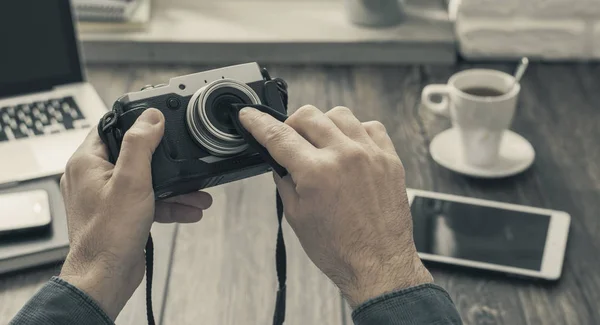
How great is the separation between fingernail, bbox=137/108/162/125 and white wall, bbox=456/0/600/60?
0.77 m

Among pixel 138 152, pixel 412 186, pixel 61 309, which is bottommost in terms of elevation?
pixel 412 186

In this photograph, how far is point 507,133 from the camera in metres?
1.21

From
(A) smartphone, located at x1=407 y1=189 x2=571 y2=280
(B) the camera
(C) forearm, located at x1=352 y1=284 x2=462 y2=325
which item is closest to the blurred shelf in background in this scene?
(A) smartphone, located at x1=407 y1=189 x2=571 y2=280

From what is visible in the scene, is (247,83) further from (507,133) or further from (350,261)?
(507,133)

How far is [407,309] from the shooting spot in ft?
2.30

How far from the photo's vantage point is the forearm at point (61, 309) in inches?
27.6

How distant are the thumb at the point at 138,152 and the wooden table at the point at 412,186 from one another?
24 cm

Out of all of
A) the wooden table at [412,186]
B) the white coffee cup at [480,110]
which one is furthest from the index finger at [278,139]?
the white coffee cup at [480,110]

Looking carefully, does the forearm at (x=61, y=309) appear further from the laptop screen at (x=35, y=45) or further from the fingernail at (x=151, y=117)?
the laptop screen at (x=35, y=45)

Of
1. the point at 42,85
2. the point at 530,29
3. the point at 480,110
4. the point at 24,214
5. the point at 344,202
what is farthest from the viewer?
the point at 530,29

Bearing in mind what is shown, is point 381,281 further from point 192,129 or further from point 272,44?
point 272,44

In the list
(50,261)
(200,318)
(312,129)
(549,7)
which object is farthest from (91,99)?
(549,7)

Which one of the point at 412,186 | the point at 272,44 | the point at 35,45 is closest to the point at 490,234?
the point at 412,186

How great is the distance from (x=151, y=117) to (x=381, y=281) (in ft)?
0.78
